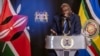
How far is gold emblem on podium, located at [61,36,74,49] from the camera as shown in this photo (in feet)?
7.47

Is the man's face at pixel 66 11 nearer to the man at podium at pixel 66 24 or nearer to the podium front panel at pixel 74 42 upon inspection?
the man at podium at pixel 66 24

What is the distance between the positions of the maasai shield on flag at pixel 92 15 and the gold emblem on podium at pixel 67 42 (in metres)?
1.10

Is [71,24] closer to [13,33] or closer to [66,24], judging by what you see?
[66,24]

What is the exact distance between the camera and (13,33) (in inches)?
132

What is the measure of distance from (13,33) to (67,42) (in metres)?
1.26

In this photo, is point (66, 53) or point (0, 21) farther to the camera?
point (0, 21)

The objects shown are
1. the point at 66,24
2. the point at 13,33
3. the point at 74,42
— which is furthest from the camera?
the point at 13,33

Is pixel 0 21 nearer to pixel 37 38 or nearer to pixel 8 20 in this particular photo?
pixel 8 20

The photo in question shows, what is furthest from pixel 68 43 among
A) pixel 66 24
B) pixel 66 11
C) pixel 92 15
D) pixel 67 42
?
pixel 92 15

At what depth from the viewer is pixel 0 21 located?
3.33 meters

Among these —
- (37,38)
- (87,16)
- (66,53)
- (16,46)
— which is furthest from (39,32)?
(66,53)

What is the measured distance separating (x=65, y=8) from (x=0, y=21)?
1.09 metres

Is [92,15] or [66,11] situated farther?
[92,15]

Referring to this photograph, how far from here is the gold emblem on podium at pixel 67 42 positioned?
7.47 feet
